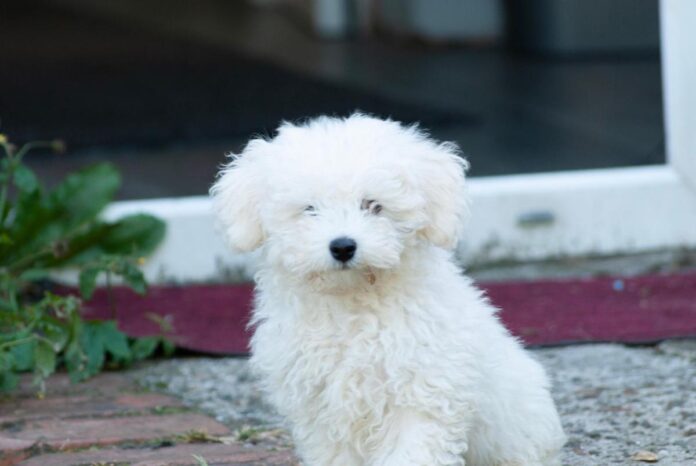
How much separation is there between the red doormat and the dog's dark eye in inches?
81.8

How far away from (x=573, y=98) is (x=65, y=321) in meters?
5.76

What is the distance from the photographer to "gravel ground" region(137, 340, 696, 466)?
372 cm

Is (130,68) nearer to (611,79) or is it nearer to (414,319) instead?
(611,79)

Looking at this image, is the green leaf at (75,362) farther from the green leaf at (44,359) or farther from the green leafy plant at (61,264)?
the green leaf at (44,359)

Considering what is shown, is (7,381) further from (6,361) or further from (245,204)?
(245,204)

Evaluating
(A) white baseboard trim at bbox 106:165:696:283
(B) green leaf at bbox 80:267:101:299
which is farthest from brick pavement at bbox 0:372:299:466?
(A) white baseboard trim at bbox 106:165:696:283

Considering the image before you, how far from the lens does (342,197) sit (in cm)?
288

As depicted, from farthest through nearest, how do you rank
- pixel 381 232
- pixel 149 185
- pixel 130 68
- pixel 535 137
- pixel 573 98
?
pixel 130 68
pixel 573 98
pixel 535 137
pixel 149 185
pixel 381 232

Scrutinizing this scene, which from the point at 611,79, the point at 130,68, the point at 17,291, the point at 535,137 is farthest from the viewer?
the point at 130,68

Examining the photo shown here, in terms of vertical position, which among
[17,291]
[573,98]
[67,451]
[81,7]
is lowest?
[67,451]

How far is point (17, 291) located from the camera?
5.04m

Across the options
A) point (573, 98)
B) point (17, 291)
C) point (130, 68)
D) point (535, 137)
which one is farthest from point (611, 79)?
point (17, 291)

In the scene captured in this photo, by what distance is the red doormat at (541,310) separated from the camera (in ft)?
16.4

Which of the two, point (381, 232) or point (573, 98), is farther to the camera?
point (573, 98)
